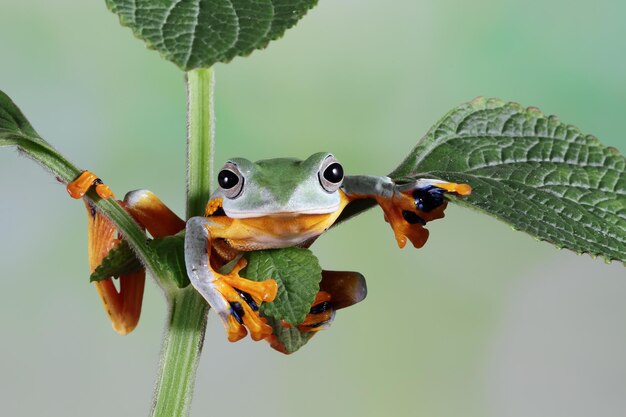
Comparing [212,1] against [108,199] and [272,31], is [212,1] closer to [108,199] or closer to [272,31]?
[272,31]

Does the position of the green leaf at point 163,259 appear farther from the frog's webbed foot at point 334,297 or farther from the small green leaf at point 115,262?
the frog's webbed foot at point 334,297

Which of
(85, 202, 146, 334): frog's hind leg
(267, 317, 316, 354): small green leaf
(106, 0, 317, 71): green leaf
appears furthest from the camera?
(85, 202, 146, 334): frog's hind leg

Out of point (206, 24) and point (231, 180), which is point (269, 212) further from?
point (206, 24)

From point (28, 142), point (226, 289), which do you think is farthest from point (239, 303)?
point (28, 142)

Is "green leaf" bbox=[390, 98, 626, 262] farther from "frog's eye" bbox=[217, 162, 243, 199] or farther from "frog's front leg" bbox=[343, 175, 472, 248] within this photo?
"frog's eye" bbox=[217, 162, 243, 199]

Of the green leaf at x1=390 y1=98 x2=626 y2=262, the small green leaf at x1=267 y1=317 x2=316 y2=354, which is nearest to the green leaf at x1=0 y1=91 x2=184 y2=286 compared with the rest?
the small green leaf at x1=267 y1=317 x2=316 y2=354

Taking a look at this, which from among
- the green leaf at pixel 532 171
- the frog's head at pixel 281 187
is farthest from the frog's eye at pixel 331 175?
the green leaf at pixel 532 171
